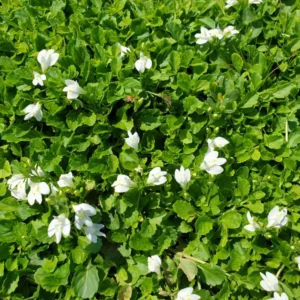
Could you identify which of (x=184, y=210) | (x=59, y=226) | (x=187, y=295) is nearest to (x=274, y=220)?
(x=184, y=210)

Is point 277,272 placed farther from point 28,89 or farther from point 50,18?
point 50,18

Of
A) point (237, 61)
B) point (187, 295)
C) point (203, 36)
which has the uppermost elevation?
point (203, 36)

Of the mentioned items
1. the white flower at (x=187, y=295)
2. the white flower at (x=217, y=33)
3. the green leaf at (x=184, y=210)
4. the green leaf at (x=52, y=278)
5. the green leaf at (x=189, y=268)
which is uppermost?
the white flower at (x=217, y=33)

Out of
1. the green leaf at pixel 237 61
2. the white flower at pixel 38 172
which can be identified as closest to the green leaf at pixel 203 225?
the white flower at pixel 38 172

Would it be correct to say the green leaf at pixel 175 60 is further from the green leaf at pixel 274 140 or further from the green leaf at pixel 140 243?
the green leaf at pixel 140 243

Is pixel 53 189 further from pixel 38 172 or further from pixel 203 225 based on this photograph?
pixel 203 225

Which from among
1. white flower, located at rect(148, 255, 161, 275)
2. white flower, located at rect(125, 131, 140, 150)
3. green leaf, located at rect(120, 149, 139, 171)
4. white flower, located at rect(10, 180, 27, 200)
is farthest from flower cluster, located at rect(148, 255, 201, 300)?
white flower, located at rect(10, 180, 27, 200)

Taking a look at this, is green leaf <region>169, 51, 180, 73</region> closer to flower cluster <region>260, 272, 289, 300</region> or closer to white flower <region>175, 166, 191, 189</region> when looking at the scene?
white flower <region>175, 166, 191, 189</region>

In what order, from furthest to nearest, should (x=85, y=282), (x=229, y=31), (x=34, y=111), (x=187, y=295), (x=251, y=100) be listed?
1. (x=229, y=31)
2. (x=251, y=100)
3. (x=34, y=111)
4. (x=85, y=282)
5. (x=187, y=295)
